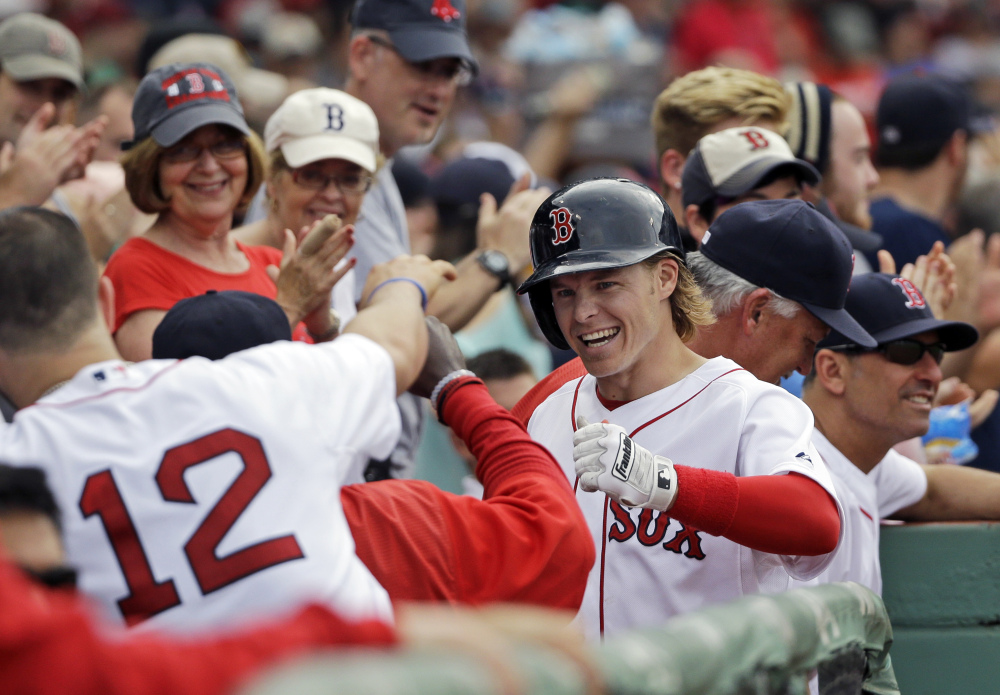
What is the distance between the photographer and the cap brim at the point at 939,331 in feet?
11.6

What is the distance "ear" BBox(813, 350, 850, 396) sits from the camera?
3637 mm

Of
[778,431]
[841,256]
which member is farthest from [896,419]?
[778,431]

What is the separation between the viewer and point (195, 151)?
366cm

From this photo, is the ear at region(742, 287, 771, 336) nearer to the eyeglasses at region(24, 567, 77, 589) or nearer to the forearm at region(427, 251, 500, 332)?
the forearm at region(427, 251, 500, 332)

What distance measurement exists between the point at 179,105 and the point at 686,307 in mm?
1763

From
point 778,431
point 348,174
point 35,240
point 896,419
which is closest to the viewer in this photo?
point 35,240

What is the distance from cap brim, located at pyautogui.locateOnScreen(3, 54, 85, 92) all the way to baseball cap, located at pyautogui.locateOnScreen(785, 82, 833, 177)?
3174mm

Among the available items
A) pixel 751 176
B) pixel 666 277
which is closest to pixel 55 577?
pixel 666 277

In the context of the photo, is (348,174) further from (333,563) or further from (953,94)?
(953,94)

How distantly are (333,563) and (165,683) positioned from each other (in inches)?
25.0

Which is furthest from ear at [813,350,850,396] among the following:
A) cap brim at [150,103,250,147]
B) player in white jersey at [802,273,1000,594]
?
cap brim at [150,103,250,147]

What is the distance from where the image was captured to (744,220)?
329 centimetres

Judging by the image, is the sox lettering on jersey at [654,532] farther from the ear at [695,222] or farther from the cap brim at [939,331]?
the ear at [695,222]

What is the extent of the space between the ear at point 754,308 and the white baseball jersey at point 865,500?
1.68 ft
